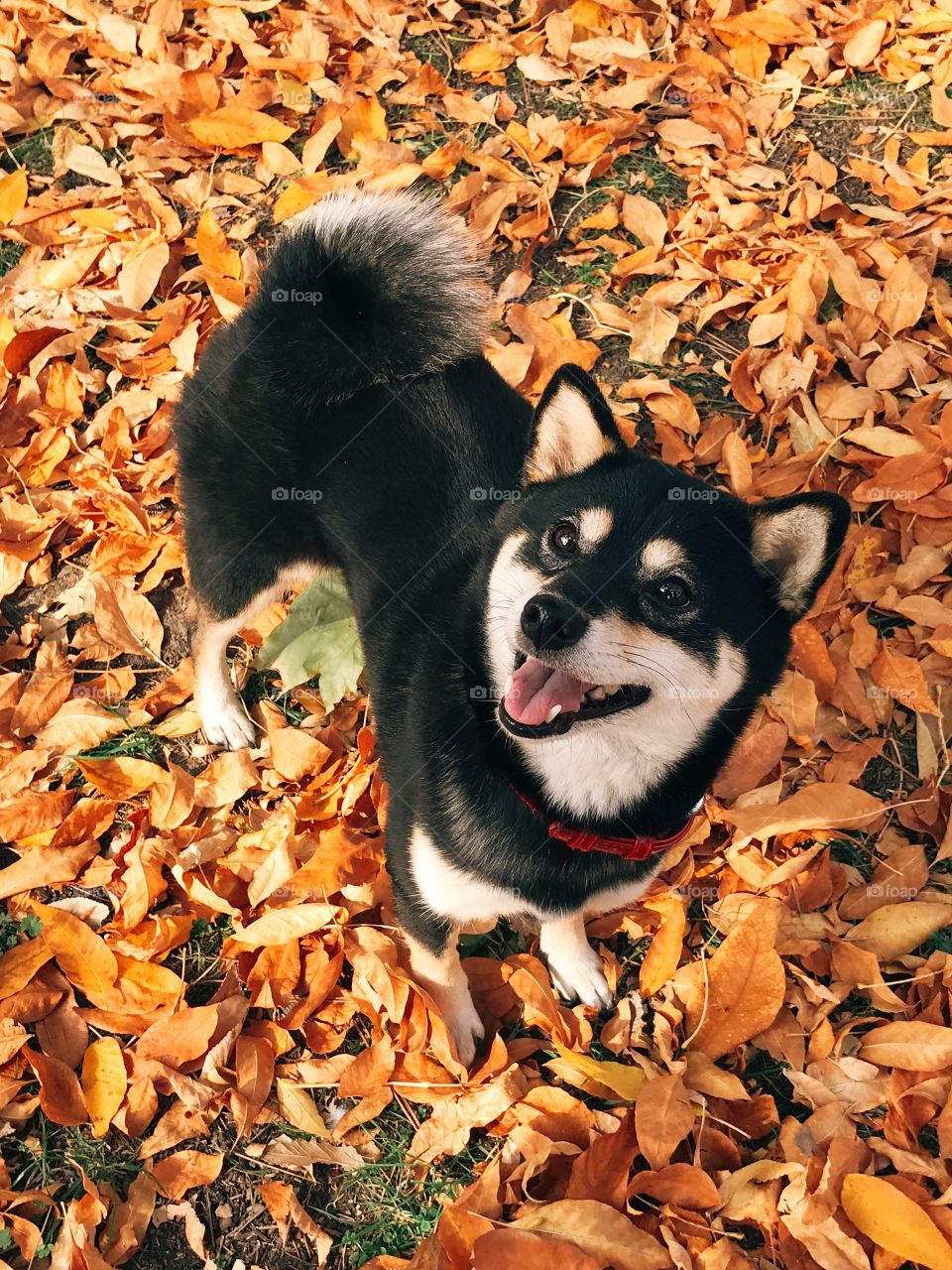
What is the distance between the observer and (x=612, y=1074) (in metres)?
2.65

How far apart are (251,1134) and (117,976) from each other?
22.2 inches

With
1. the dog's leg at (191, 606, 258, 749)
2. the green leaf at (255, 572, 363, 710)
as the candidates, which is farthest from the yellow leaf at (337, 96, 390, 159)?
the dog's leg at (191, 606, 258, 749)

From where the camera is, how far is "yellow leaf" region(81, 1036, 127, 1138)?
263cm

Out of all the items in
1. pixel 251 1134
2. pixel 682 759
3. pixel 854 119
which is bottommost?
pixel 251 1134

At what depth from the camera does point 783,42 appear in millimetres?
4633

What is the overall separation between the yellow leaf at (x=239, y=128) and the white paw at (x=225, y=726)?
103 inches

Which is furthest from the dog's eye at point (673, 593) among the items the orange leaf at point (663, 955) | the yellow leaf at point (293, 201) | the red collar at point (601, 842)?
the yellow leaf at point (293, 201)

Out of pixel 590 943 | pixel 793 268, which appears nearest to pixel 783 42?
pixel 793 268

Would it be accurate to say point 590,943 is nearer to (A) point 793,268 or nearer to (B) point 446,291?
(B) point 446,291

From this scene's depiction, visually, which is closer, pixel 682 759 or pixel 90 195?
pixel 682 759

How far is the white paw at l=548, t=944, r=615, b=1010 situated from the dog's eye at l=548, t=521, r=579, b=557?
1.27 metres
